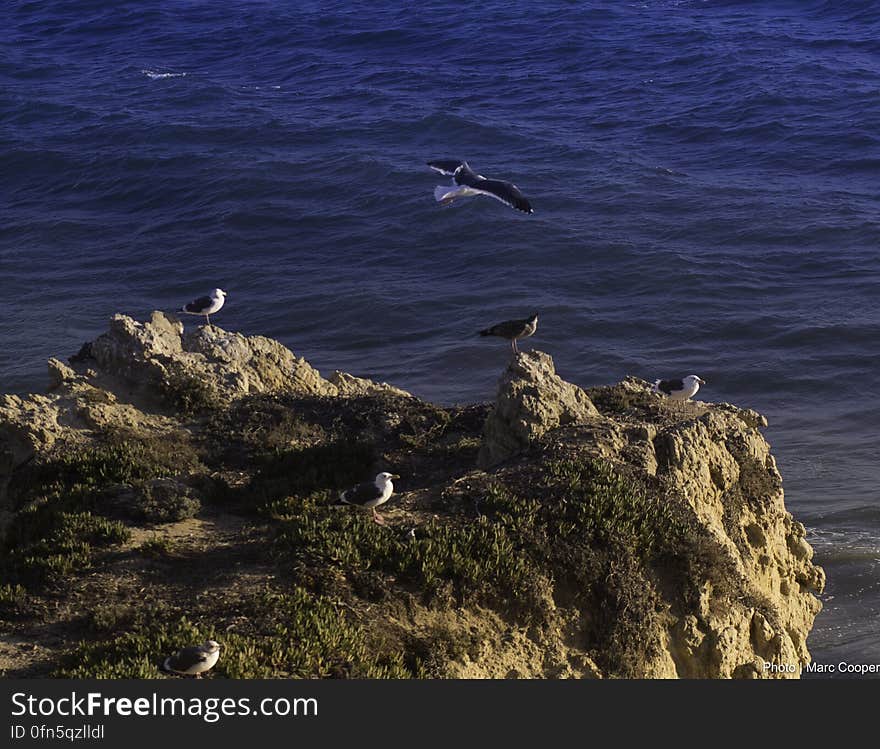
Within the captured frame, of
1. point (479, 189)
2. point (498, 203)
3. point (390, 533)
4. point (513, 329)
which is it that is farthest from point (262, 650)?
point (498, 203)

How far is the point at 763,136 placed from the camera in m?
39.1

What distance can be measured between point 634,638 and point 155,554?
4.68 metres

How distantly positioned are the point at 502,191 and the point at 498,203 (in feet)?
62.0

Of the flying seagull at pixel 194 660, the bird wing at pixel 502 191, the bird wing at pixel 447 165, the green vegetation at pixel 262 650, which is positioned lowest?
the green vegetation at pixel 262 650

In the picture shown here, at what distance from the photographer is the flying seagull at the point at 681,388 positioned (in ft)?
51.2

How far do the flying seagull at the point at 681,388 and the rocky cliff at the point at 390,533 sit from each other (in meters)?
0.19

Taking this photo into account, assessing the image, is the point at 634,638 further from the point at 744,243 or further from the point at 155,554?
the point at 744,243

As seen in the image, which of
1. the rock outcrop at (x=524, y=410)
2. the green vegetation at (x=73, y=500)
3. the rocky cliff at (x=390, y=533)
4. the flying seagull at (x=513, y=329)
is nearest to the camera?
the rocky cliff at (x=390, y=533)

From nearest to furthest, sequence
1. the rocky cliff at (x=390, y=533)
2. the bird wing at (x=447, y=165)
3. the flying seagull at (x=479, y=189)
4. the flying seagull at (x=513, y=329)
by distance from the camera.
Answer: the rocky cliff at (x=390, y=533) → the flying seagull at (x=513, y=329) → the flying seagull at (x=479, y=189) → the bird wing at (x=447, y=165)

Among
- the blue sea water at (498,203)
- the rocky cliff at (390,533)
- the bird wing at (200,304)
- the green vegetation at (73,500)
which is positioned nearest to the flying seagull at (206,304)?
the bird wing at (200,304)

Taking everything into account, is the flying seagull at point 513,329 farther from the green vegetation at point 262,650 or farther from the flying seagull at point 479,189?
the green vegetation at point 262,650

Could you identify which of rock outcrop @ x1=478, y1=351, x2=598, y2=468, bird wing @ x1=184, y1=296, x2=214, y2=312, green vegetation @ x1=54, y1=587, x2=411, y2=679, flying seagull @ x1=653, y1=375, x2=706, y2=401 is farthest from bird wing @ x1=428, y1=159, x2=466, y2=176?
green vegetation @ x1=54, y1=587, x2=411, y2=679

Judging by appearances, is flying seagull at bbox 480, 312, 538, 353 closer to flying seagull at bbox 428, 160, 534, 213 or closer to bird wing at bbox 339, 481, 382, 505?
flying seagull at bbox 428, 160, 534, 213

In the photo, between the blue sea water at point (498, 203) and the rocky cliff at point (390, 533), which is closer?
the rocky cliff at point (390, 533)
